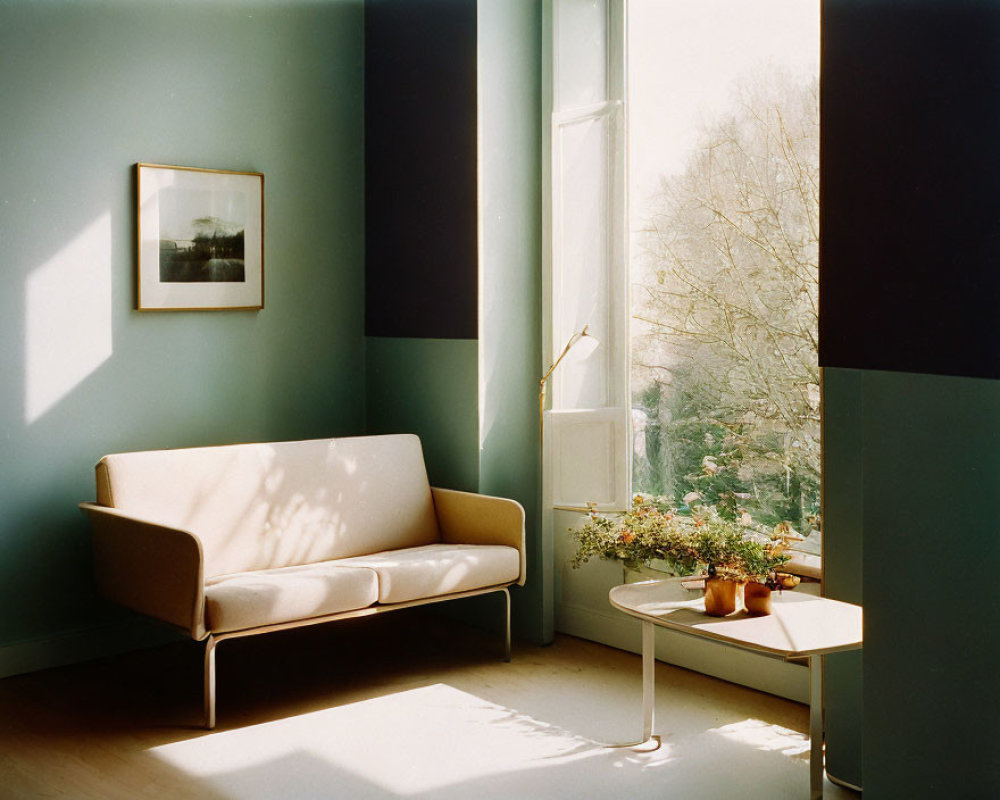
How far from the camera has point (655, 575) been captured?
4926 millimetres

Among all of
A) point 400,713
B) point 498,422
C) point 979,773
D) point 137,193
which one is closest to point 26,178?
point 137,193

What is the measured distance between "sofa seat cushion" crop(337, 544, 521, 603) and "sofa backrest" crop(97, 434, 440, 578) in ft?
0.55

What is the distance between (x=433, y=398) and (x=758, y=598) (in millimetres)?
2285

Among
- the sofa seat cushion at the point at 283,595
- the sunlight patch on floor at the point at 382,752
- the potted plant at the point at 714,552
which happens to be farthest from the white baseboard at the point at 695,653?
the sofa seat cushion at the point at 283,595

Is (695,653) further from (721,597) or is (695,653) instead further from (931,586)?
(931,586)

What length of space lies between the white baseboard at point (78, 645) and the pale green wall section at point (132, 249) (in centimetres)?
2

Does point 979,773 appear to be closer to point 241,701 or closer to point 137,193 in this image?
point 241,701

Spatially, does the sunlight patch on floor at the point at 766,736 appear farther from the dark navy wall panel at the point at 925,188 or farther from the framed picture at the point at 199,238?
the framed picture at the point at 199,238

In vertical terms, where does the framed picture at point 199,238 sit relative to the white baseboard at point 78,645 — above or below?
above

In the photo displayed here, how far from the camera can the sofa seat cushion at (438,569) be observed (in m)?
4.53

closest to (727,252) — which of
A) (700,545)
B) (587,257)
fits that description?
(587,257)

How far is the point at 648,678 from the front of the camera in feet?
12.6

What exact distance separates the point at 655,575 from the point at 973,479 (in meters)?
2.88

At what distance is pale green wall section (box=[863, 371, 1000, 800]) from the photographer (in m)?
2.09
